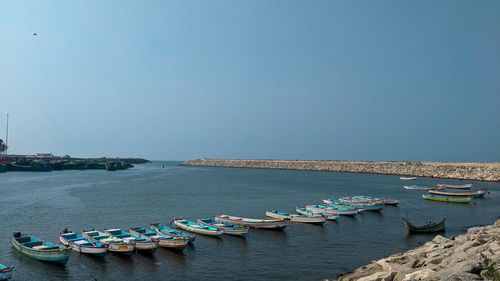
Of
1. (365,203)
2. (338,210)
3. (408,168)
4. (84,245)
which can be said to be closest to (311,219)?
(338,210)

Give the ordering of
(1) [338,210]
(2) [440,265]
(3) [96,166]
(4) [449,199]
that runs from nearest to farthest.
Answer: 1. (2) [440,265]
2. (1) [338,210]
3. (4) [449,199]
4. (3) [96,166]

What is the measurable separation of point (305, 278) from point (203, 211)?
2470 centimetres

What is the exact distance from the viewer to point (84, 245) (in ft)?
78.0

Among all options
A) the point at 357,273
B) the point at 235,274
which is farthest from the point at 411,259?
the point at 235,274

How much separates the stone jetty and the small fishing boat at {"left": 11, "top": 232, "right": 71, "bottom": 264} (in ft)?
312

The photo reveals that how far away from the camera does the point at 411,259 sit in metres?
19.0

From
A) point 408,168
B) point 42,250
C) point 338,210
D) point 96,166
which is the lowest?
point 42,250

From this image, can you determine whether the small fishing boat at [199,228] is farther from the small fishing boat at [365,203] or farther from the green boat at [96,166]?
the green boat at [96,166]

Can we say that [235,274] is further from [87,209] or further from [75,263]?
[87,209]

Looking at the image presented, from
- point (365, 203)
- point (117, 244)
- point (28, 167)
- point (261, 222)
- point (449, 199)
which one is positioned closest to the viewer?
point (117, 244)

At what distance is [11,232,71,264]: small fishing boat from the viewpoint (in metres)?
21.7

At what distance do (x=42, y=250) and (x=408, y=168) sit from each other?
4454 inches

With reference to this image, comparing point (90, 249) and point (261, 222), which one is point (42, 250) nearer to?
point (90, 249)

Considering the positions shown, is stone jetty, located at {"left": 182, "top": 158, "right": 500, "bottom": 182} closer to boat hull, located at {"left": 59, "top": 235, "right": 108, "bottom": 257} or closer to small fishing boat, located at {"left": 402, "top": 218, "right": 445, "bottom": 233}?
small fishing boat, located at {"left": 402, "top": 218, "right": 445, "bottom": 233}
